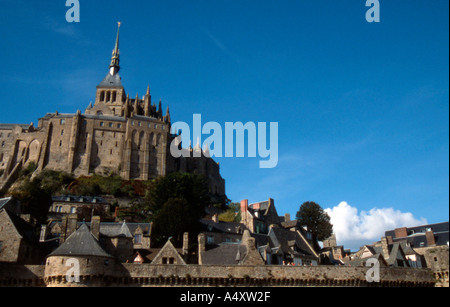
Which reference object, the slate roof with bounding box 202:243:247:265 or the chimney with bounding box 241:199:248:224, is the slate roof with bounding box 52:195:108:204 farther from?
the slate roof with bounding box 202:243:247:265

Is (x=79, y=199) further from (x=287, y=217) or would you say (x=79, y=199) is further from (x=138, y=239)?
(x=287, y=217)

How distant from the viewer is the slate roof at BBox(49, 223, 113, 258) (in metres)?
33.6

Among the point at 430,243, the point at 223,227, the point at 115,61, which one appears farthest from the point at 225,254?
the point at 115,61

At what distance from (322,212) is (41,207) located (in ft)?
153

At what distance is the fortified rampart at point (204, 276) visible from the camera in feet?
112

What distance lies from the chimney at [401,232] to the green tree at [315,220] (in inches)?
460

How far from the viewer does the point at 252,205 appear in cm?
7200

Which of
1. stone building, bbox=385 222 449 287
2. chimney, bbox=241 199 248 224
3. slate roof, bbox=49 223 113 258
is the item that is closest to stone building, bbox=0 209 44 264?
slate roof, bbox=49 223 113 258

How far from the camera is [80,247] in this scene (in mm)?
34062

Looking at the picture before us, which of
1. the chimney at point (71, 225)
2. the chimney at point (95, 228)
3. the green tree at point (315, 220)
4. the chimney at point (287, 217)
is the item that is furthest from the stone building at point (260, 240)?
the chimney at point (71, 225)
